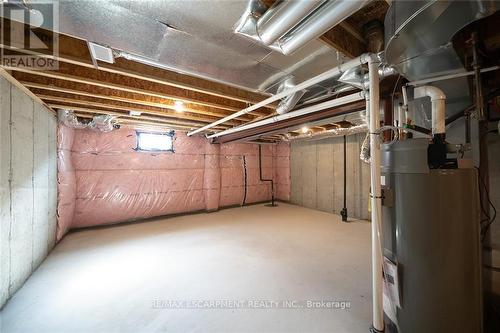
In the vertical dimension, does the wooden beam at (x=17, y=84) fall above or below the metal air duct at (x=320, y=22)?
above

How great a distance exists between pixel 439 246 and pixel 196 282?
205cm

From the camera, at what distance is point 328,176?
5309mm

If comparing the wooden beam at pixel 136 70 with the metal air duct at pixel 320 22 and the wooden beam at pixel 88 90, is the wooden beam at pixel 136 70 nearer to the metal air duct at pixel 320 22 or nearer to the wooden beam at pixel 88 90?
the wooden beam at pixel 88 90

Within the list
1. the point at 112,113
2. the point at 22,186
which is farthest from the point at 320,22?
the point at 112,113

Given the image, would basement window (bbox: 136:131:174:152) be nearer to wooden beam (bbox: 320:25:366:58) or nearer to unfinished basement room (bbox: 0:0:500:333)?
unfinished basement room (bbox: 0:0:500:333)

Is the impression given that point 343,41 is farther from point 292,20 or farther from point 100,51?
point 100,51

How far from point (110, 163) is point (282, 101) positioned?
3751 millimetres

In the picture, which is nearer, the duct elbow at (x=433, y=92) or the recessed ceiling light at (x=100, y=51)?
the duct elbow at (x=433, y=92)

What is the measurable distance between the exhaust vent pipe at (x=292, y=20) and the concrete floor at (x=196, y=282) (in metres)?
1.97

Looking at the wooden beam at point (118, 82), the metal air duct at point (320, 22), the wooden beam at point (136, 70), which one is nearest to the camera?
the metal air duct at point (320, 22)

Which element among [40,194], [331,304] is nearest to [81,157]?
[40,194]

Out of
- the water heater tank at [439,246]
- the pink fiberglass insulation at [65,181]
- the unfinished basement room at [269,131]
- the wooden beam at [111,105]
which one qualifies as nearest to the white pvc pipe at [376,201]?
the unfinished basement room at [269,131]

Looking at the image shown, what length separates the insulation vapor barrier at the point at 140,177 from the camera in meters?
3.70

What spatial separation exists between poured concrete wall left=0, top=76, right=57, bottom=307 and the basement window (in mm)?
1663
